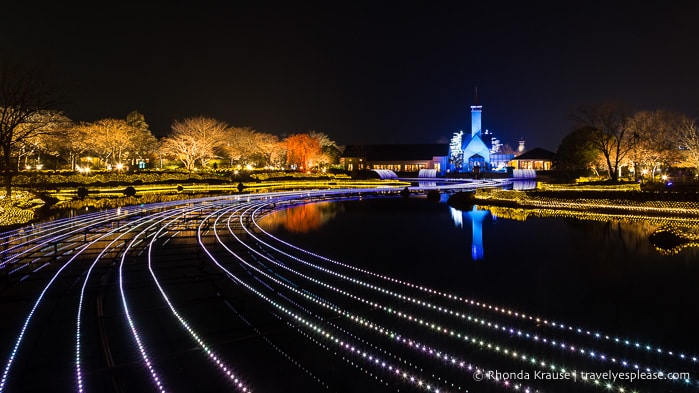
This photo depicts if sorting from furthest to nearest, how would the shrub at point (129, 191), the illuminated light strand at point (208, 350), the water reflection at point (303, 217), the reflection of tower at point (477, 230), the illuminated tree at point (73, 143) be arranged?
the illuminated tree at point (73, 143) < the shrub at point (129, 191) < the water reflection at point (303, 217) < the reflection of tower at point (477, 230) < the illuminated light strand at point (208, 350)

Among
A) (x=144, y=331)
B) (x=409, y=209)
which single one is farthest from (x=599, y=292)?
(x=409, y=209)

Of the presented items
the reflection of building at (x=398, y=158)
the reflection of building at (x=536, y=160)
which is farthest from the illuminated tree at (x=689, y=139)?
the reflection of building at (x=398, y=158)

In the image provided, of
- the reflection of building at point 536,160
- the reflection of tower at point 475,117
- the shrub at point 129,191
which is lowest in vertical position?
the shrub at point 129,191

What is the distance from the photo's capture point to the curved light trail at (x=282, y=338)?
15.9ft

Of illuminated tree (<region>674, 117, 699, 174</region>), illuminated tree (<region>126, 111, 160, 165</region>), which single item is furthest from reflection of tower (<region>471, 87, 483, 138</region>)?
illuminated tree (<region>126, 111, 160, 165</region>)

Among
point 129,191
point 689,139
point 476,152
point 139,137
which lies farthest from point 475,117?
point 129,191

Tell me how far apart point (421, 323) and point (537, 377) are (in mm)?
1893

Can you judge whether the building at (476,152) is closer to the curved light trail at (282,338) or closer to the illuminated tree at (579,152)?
the illuminated tree at (579,152)

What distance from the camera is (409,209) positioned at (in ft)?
74.2

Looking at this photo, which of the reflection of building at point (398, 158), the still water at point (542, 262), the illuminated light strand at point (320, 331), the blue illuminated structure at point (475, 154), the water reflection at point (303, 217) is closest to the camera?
the illuminated light strand at point (320, 331)

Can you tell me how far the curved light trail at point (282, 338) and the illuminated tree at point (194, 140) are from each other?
44.5 meters

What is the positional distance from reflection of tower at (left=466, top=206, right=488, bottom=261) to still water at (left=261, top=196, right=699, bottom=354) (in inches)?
1.1

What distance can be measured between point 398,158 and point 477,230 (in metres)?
67.5

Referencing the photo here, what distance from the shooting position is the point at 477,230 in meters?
15.3
